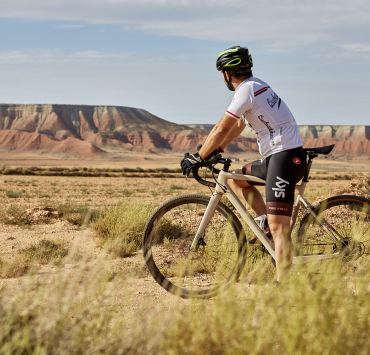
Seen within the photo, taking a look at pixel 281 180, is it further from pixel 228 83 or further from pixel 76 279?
pixel 76 279

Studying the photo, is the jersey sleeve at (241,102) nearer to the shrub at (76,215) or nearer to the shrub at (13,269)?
the shrub at (13,269)

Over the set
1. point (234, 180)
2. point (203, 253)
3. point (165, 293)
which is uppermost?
point (234, 180)

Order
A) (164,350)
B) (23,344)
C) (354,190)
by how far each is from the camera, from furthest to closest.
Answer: (354,190) < (164,350) < (23,344)

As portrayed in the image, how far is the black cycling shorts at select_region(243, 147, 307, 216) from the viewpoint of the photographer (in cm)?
520

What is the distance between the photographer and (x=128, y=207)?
32.3 feet

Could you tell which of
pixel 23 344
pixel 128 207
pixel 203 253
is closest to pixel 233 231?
pixel 203 253

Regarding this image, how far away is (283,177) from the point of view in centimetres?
520

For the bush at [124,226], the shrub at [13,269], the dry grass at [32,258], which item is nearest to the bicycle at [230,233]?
the dry grass at [32,258]

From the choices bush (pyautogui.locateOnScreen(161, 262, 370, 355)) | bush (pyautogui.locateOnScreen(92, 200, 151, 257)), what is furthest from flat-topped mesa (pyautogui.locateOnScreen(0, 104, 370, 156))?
bush (pyautogui.locateOnScreen(161, 262, 370, 355))

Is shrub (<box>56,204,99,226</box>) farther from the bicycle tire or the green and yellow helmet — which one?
the green and yellow helmet

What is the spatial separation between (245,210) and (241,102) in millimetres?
922

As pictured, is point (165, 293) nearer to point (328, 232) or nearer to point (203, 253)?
point (203, 253)

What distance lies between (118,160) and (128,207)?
428 ft

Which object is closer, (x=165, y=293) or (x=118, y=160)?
(x=165, y=293)
